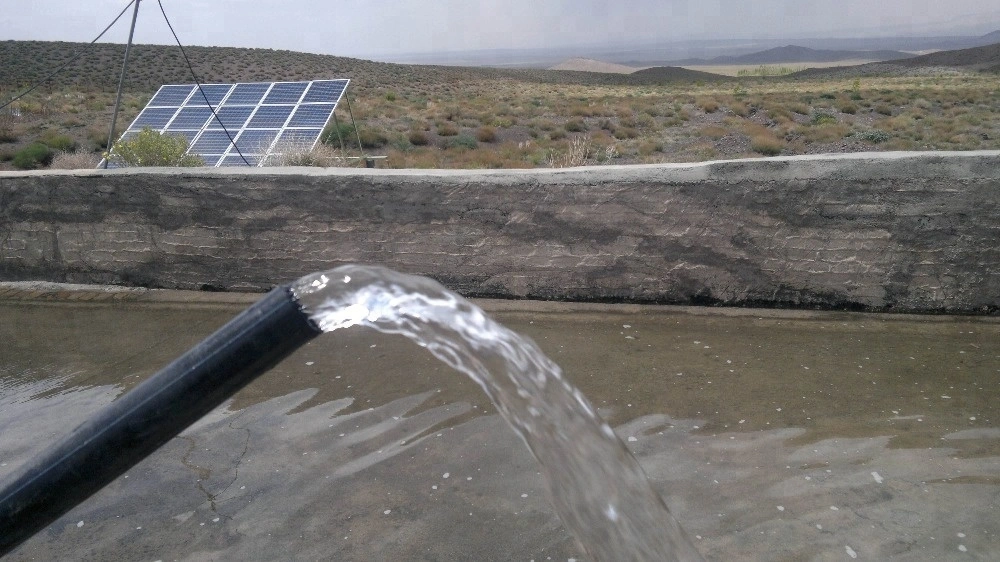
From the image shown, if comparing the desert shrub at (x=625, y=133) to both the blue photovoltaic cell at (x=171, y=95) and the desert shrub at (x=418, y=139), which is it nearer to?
the desert shrub at (x=418, y=139)

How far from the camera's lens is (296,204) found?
238 inches

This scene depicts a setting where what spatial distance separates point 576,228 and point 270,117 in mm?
8128

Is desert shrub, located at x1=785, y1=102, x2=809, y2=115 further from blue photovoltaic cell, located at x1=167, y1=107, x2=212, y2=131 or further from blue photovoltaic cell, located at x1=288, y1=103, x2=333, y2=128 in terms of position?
blue photovoltaic cell, located at x1=167, y1=107, x2=212, y2=131

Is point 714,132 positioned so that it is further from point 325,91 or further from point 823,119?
point 325,91

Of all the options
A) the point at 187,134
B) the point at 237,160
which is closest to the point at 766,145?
the point at 237,160

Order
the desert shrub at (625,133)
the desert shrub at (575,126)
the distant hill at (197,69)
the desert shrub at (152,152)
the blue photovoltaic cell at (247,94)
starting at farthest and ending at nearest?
1. the distant hill at (197,69)
2. the desert shrub at (575,126)
3. the desert shrub at (625,133)
4. the blue photovoltaic cell at (247,94)
5. the desert shrub at (152,152)

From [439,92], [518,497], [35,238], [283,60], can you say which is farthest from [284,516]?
[283,60]

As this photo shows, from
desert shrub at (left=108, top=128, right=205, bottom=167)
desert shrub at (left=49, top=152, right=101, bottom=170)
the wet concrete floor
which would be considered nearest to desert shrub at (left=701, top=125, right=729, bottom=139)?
desert shrub at (left=49, top=152, right=101, bottom=170)

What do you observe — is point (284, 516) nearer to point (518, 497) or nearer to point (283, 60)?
point (518, 497)

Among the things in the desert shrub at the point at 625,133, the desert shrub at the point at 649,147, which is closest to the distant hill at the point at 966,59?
the desert shrub at the point at 625,133

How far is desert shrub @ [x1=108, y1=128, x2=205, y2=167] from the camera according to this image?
1038 cm

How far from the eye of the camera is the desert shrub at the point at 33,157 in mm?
17641

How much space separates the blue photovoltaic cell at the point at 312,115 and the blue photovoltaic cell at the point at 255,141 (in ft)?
1.35

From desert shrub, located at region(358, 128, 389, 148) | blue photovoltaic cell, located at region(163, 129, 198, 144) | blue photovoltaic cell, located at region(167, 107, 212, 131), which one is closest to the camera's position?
blue photovoltaic cell, located at region(163, 129, 198, 144)
